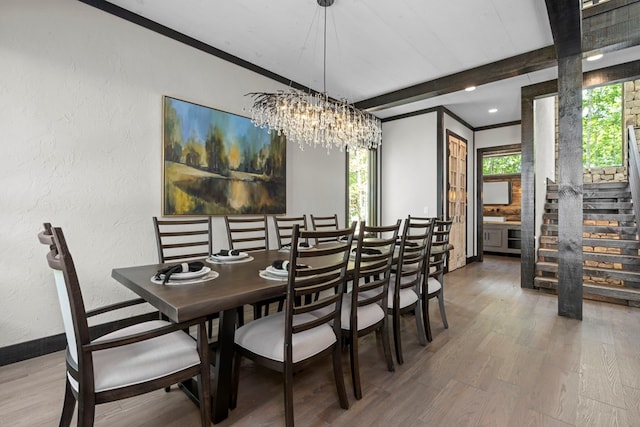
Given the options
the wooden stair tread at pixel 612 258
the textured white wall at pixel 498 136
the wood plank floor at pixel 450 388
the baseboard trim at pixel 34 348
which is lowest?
the wood plank floor at pixel 450 388

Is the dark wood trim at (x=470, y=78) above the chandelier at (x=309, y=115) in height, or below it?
above

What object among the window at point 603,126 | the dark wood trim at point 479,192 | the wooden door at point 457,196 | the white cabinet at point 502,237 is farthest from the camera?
the white cabinet at point 502,237

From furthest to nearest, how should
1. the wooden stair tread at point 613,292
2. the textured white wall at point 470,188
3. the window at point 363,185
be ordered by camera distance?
the textured white wall at point 470,188 → the window at point 363,185 → the wooden stair tread at point 613,292

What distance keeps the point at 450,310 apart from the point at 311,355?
246cm

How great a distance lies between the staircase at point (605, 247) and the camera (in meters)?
3.80

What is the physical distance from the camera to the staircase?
12.5 ft

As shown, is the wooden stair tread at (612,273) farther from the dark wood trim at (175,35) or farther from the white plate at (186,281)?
the dark wood trim at (175,35)

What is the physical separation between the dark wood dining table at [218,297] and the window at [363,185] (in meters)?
3.82

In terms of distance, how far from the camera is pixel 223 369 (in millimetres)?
1654

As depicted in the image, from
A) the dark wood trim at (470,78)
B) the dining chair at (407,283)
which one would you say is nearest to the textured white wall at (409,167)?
the dark wood trim at (470,78)

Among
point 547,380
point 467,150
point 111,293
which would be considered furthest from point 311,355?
point 467,150

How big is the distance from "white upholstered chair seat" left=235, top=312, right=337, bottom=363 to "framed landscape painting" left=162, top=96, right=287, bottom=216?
187 centimetres

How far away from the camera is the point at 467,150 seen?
628 centimetres

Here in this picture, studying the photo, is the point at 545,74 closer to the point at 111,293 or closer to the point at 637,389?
the point at 637,389
